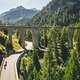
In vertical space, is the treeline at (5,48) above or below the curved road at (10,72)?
above

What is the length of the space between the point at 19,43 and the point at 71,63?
84.3m

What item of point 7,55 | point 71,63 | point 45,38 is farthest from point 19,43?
point 71,63

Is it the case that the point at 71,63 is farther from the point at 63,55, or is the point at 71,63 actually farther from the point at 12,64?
the point at 63,55

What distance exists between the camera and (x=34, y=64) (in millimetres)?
116500

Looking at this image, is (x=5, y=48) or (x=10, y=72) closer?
(x=10, y=72)

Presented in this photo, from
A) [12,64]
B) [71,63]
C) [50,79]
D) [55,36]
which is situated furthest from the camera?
[55,36]

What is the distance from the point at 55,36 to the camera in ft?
583

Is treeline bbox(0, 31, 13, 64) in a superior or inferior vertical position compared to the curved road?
superior

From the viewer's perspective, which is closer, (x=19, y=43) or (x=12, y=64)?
(x=12, y=64)

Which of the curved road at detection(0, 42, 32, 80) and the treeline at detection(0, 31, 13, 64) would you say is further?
the treeline at detection(0, 31, 13, 64)

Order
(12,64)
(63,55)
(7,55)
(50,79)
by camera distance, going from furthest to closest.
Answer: (63,55)
(7,55)
(12,64)
(50,79)

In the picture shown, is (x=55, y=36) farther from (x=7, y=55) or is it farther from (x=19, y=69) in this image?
(x=19, y=69)

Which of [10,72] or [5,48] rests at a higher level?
[5,48]

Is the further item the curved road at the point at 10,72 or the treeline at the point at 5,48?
the treeline at the point at 5,48
